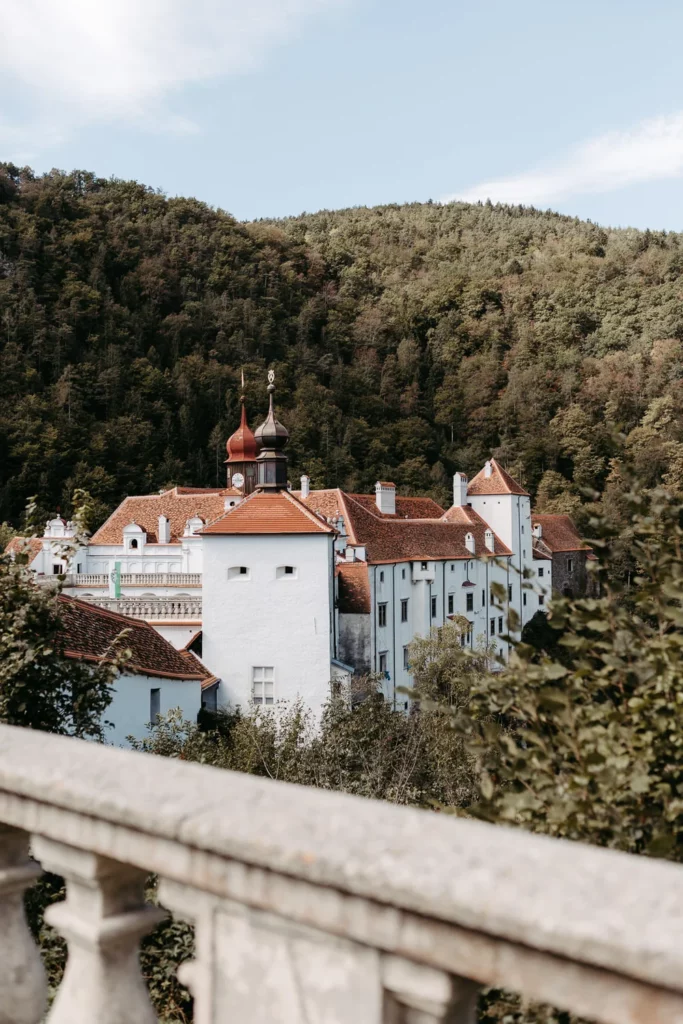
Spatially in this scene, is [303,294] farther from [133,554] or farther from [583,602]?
[583,602]

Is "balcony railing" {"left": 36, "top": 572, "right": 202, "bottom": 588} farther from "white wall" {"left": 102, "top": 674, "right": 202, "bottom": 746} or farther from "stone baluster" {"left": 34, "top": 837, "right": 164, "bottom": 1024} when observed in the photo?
"stone baluster" {"left": 34, "top": 837, "right": 164, "bottom": 1024}

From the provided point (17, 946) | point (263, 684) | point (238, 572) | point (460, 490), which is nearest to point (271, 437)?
point (238, 572)

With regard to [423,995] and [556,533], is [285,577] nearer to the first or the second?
[423,995]

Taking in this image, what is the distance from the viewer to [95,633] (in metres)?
22.2

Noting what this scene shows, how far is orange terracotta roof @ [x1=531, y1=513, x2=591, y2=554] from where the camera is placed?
82.9 metres

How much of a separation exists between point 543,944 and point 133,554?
63.1 meters

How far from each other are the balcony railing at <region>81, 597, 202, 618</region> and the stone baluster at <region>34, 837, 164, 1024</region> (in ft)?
123

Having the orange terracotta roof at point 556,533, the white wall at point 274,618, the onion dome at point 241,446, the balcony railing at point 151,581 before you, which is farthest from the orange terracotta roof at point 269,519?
the orange terracotta roof at point 556,533

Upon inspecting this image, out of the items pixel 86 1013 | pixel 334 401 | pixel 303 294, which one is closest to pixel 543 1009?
pixel 86 1013

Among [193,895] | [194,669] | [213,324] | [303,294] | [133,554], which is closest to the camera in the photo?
[193,895]

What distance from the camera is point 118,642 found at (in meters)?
18.0

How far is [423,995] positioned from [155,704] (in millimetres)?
25615

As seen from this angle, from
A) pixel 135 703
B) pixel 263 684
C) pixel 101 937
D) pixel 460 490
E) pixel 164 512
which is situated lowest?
pixel 263 684

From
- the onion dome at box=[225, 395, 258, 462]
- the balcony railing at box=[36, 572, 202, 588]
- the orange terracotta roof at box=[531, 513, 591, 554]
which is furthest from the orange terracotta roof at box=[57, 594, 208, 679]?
the orange terracotta roof at box=[531, 513, 591, 554]
